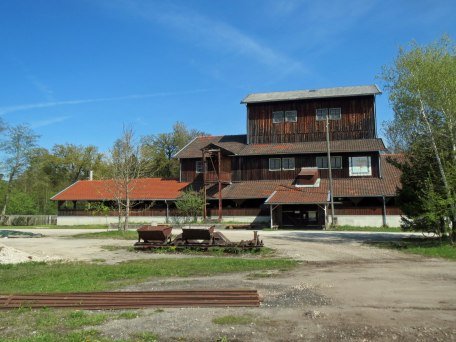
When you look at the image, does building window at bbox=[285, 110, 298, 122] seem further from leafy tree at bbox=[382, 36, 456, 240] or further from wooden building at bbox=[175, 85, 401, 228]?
leafy tree at bbox=[382, 36, 456, 240]

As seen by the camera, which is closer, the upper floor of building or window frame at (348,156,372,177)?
window frame at (348,156,372,177)

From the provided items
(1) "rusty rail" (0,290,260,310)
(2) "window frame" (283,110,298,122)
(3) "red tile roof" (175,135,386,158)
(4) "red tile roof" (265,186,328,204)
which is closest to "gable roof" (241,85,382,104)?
(2) "window frame" (283,110,298,122)

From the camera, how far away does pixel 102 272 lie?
13.9m

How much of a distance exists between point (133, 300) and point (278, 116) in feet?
135

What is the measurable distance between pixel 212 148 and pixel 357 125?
1517 cm

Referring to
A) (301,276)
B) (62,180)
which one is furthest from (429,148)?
(62,180)

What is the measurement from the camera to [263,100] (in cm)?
4869

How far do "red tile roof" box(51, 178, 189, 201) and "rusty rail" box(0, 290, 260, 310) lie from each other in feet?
119

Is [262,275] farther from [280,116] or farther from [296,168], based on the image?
[280,116]

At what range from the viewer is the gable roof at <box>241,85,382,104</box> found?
1828 inches

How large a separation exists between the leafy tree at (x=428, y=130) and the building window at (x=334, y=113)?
23.4 m

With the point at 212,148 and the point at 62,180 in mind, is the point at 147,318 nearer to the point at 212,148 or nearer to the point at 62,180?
the point at 212,148

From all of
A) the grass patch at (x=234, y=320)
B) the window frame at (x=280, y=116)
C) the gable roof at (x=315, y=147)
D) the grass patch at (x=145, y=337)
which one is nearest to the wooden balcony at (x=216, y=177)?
the gable roof at (x=315, y=147)

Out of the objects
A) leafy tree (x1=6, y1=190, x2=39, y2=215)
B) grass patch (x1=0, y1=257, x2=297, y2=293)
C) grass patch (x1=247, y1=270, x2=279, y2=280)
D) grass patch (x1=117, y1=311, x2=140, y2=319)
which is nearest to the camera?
grass patch (x1=117, y1=311, x2=140, y2=319)
